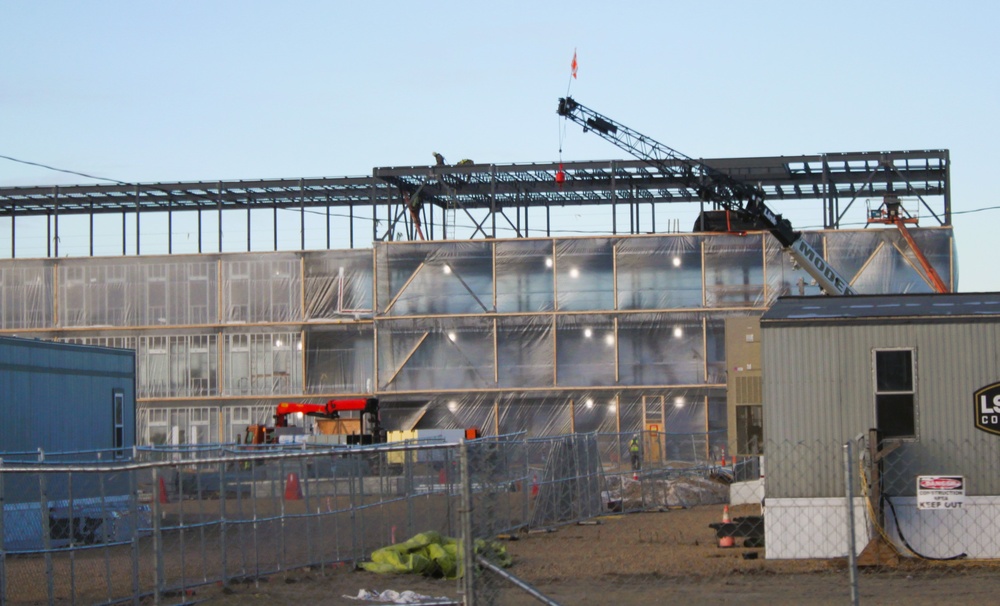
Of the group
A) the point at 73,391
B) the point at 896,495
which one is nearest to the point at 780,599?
the point at 896,495

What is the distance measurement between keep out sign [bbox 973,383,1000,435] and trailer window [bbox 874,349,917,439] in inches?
36.2

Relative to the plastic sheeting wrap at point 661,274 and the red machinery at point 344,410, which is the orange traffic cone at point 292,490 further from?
A: the plastic sheeting wrap at point 661,274

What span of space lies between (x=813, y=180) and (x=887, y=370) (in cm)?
4121

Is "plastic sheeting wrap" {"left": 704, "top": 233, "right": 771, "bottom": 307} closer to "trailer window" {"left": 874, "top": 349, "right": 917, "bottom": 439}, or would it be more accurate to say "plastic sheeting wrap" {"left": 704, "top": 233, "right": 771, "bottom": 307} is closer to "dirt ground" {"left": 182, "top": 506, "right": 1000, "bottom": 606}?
"dirt ground" {"left": 182, "top": 506, "right": 1000, "bottom": 606}

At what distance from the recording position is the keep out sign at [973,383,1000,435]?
17.0m

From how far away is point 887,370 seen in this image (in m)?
17.3

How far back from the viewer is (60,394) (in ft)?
84.8

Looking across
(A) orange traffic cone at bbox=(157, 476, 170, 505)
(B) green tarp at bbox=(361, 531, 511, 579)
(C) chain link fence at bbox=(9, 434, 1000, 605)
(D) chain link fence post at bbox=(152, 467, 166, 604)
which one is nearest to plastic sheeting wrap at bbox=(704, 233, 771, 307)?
(C) chain link fence at bbox=(9, 434, 1000, 605)

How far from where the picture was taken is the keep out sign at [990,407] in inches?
669

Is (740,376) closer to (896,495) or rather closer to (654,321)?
(654,321)

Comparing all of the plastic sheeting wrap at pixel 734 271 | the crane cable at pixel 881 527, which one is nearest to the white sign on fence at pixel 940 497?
the crane cable at pixel 881 527

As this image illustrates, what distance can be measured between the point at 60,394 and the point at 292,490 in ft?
35.5

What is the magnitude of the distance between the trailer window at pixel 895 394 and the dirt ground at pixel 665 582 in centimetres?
196

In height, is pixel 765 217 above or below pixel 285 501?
above
